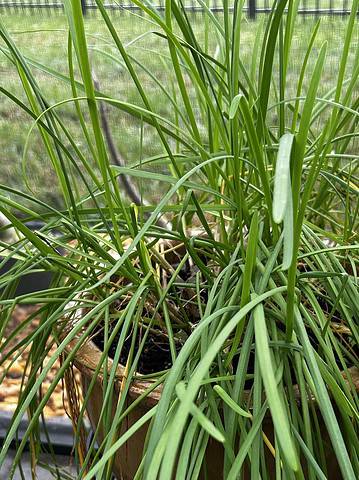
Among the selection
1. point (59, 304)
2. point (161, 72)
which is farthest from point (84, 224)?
point (161, 72)

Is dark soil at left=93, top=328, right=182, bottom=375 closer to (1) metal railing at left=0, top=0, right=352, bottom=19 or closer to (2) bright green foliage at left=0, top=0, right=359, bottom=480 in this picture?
(2) bright green foliage at left=0, top=0, right=359, bottom=480

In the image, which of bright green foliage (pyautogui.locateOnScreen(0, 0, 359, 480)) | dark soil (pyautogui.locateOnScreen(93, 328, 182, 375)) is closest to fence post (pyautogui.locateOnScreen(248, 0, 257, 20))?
bright green foliage (pyautogui.locateOnScreen(0, 0, 359, 480))

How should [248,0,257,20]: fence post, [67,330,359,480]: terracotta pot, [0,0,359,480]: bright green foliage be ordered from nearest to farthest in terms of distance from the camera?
1. [0,0,359,480]: bright green foliage
2. [67,330,359,480]: terracotta pot
3. [248,0,257,20]: fence post

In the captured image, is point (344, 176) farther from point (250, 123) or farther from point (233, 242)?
point (250, 123)

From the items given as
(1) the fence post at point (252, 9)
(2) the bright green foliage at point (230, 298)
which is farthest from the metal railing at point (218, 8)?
(2) the bright green foliage at point (230, 298)

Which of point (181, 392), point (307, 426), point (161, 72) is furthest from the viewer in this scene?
point (161, 72)

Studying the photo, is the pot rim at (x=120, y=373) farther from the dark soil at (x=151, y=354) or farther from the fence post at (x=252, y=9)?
the fence post at (x=252, y=9)

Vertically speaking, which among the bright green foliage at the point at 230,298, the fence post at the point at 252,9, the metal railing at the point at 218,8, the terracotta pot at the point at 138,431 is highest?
the metal railing at the point at 218,8

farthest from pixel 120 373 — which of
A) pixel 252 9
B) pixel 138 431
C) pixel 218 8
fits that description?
pixel 218 8

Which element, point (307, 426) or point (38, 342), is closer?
point (307, 426)
